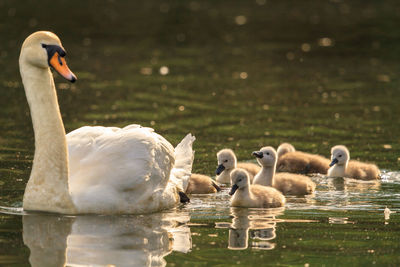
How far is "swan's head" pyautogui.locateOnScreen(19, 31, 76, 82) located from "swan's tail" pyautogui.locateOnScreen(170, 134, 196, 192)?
7.36 feet

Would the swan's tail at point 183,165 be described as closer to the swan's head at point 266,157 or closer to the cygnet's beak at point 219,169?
the cygnet's beak at point 219,169

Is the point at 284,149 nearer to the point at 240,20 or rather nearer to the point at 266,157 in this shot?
the point at 266,157

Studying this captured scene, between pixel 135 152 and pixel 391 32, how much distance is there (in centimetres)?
1992

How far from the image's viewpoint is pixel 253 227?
991 cm

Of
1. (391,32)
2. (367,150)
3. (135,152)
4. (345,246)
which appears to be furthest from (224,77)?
(345,246)

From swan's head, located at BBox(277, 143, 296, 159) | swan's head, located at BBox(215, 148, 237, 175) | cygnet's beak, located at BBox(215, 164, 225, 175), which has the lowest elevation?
cygnet's beak, located at BBox(215, 164, 225, 175)

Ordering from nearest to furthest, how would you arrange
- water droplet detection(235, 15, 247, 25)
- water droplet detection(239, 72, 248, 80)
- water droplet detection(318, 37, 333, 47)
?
water droplet detection(239, 72, 248, 80) → water droplet detection(318, 37, 333, 47) → water droplet detection(235, 15, 247, 25)

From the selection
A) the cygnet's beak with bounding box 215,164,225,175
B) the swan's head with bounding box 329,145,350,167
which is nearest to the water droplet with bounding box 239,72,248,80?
the swan's head with bounding box 329,145,350,167

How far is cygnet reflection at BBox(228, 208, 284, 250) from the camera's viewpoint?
9031 millimetres

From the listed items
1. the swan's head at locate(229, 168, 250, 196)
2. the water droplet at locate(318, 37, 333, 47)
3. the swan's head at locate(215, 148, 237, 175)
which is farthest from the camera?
the water droplet at locate(318, 37, 333, 47)

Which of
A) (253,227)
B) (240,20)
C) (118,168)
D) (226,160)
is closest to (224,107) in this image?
(226,160)

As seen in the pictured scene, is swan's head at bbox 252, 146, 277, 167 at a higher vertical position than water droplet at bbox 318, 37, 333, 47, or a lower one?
lower

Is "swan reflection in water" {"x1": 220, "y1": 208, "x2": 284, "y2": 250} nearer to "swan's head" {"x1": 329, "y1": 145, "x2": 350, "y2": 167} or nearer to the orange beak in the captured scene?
"swan's head" {"x1": 329, "y1": 145, "x2": 350, "y2": 167}

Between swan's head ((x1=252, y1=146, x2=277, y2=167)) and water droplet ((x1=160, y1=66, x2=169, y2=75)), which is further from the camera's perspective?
water droplet ((x1=160, y1=66, x2=169, y2=75))
